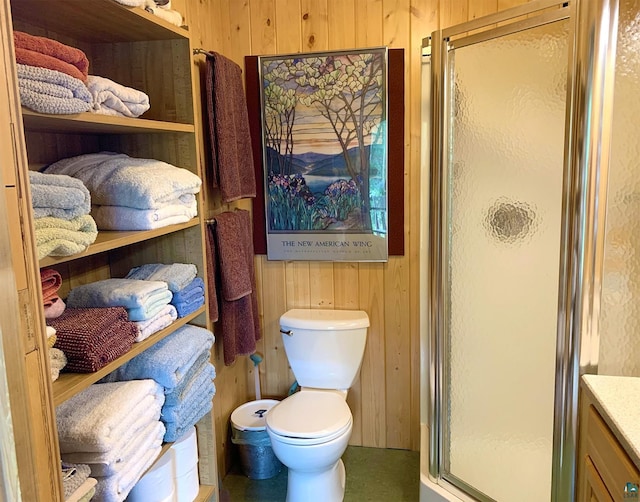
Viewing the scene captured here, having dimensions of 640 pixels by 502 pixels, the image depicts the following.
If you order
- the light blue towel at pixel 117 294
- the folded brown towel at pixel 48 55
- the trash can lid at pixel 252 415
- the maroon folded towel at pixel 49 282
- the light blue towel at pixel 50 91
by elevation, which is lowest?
the trash can lid at pixel 252 415

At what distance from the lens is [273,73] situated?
2.53m

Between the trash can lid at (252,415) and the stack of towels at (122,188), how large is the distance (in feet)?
4.16

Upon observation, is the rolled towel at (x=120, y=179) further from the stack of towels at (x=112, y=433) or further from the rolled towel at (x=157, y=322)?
the stack of towels at (x=112, y=433)

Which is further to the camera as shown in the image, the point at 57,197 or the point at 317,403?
the point at 317,403

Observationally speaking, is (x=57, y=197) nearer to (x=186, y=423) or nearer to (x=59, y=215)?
(x=59, y=215)

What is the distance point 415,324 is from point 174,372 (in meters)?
1.36

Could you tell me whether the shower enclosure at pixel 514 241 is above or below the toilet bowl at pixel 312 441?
above

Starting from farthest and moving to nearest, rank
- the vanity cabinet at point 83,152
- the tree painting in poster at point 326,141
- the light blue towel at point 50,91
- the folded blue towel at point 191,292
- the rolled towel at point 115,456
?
1. the tree painting in poster at point 326,141
2. the folded blue towel at point 191,292
3. the rolled towel at point 115,456
4. the light blue towel at point 50,91
5. the vanity cabinet at point 83,152

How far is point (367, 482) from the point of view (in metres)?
2.46

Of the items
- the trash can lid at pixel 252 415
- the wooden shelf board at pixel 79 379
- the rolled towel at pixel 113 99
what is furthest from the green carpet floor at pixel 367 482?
the rolled towel at pixel 113 99

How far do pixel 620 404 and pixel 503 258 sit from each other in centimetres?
73

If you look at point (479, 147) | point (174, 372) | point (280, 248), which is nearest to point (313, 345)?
point (280, 248)

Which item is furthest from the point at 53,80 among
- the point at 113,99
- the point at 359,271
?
the point at 359,271

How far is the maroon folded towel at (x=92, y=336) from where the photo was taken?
1252mm
